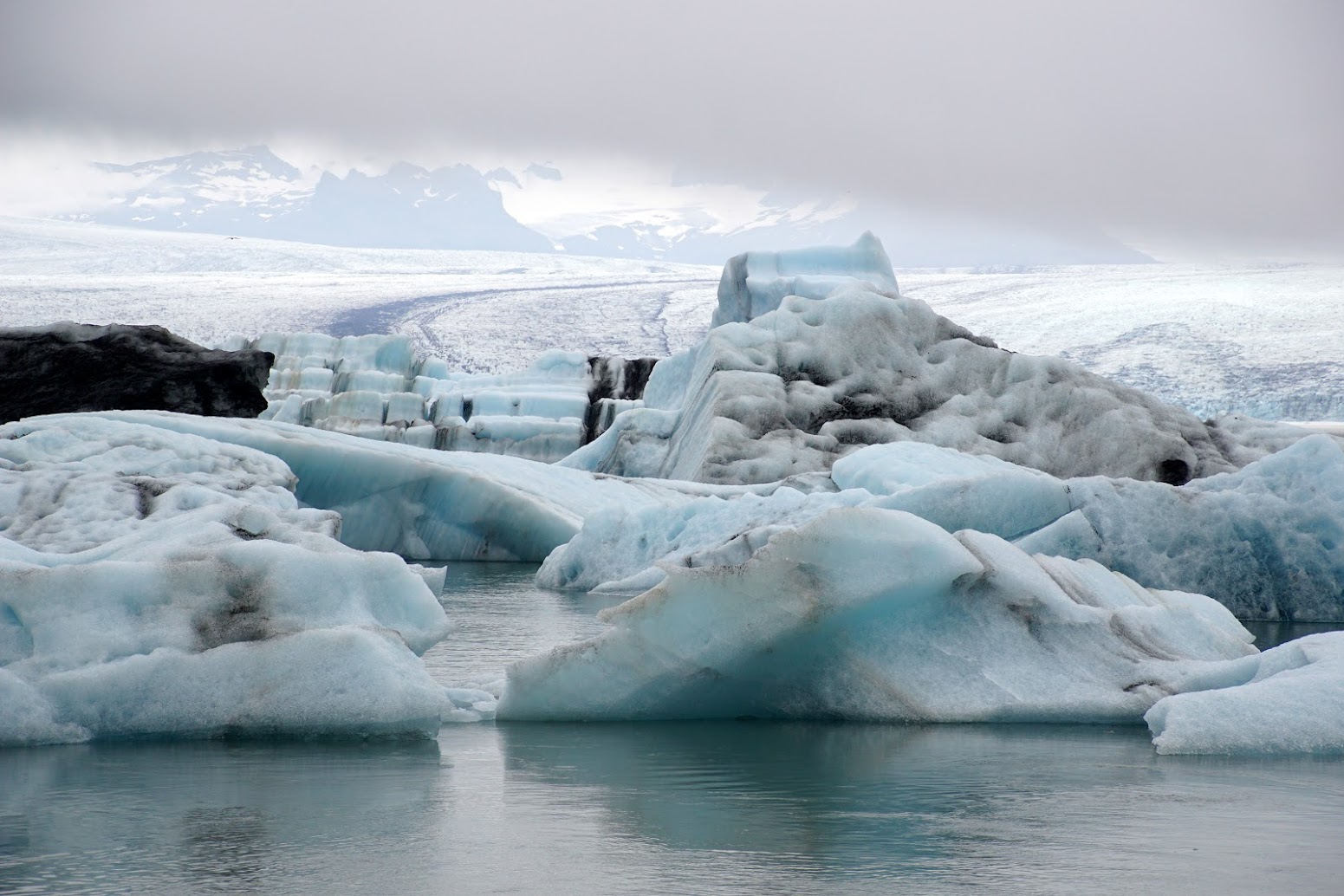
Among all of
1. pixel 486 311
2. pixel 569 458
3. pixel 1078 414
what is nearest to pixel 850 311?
pixel 1078 414

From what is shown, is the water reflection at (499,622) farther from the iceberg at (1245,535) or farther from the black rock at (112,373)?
the black rock at (112,373)

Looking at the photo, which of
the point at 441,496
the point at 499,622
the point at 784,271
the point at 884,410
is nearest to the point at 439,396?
the point at 784,271

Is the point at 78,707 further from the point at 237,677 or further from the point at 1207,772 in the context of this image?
the point at 1207,772

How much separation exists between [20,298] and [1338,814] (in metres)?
46.6

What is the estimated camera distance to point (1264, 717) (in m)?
4.14

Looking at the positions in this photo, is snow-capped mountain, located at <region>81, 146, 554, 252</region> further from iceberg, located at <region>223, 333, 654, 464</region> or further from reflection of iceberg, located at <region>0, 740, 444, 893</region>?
reflection of iceberg, located at <region>0, 740, 444, 893</region>

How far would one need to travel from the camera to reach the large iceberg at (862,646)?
4355mm

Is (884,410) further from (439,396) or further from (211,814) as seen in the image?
(211,814)

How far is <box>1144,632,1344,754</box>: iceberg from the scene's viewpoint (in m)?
4.14

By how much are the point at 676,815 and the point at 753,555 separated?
1.50 meters

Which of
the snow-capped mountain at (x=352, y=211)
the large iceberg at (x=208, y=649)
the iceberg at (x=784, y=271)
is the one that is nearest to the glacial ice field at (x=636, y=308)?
the iceberg at (x=784, y=271)

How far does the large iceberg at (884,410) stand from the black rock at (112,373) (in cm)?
440

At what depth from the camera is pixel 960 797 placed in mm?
3516

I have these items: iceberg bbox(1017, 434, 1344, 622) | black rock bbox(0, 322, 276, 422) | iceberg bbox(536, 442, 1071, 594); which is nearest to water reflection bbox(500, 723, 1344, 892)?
iceberg bbox(536, 442, 1071, 594)
